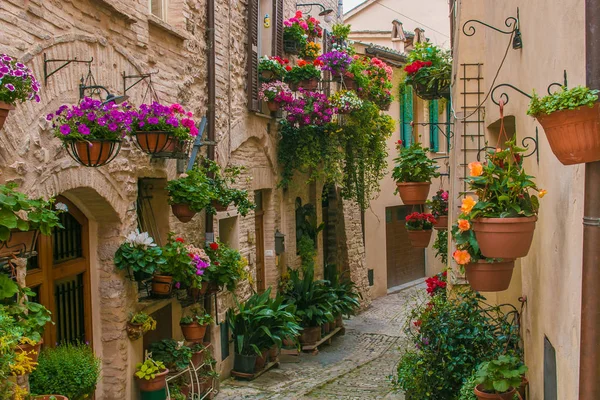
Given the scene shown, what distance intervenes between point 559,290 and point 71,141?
3493 millimetres

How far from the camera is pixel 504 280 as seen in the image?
4402 mm

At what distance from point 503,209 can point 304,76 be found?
7.45 metres

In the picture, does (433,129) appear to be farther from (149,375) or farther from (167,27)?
(149,375)

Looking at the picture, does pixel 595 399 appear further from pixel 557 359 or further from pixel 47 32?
pixel 47 32

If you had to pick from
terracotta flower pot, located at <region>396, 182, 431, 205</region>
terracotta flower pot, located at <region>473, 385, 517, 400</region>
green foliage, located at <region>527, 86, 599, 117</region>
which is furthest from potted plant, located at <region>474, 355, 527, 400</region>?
terracotta flower pot, located at <region>396, 182, 431, 205</region>

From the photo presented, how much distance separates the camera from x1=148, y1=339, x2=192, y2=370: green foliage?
284 inches

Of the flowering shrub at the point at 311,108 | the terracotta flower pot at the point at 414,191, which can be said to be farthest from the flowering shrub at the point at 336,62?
the terracotta flower pot at the point at 414,191

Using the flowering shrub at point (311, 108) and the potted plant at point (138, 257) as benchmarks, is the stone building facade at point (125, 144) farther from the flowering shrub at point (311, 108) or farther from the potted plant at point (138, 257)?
the flowering shrub at point (311, 108)

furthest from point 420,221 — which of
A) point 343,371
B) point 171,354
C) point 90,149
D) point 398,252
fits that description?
point 398,252

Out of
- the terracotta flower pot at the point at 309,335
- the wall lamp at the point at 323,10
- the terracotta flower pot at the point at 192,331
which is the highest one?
the wall lamp at the point at 323,10

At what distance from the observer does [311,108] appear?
10984mm

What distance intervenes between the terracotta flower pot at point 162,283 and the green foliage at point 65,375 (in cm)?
163

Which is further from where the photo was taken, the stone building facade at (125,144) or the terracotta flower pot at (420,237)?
the terracotta flower pot at (420,237)

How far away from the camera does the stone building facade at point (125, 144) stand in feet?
16.6
